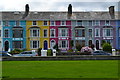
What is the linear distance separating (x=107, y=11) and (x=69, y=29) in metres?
10.3

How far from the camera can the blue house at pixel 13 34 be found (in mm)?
60781

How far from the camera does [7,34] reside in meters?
61.0

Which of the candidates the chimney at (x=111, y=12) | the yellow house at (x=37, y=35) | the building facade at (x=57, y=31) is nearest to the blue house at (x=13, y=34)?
the building facade at (x=57, y=31)

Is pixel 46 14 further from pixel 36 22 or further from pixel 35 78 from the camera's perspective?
pixel 35 78

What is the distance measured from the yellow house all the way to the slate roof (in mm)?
1381

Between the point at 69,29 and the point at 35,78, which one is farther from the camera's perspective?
the point at 69,29

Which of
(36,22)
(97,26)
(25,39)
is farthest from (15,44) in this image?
(97,26)

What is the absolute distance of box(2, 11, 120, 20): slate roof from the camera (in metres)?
61.5

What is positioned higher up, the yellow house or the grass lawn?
the yellow house

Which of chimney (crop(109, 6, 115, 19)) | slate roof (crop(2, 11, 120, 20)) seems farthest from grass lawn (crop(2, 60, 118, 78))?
chimney (crop(109, 6, 115, 19))

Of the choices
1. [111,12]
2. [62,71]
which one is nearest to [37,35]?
[111,12]

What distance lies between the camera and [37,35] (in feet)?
201

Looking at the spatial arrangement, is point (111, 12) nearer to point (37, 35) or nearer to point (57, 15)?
point (57, 15)

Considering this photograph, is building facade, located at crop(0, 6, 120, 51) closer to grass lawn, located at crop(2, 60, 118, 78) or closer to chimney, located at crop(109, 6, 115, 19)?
chimney, located at crop(109, 6, 115, 19)
